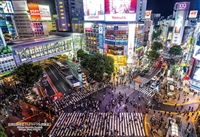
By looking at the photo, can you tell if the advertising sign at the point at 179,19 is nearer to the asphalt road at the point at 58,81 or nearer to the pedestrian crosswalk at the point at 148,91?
the pedestrian crosswalk at the point at 148,91

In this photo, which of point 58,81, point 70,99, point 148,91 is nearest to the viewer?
point 70,99

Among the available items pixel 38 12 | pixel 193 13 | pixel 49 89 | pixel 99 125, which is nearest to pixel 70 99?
pixel 49 89

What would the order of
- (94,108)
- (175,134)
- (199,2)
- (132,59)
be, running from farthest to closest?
1. (199,2)
2. (132,59)
3. (94,108)
4. (175,134)

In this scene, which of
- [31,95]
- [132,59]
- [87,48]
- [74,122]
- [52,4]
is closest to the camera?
[74,122]

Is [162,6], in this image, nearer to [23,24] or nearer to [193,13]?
[193,13]

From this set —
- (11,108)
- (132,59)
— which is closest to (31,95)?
(11,108)

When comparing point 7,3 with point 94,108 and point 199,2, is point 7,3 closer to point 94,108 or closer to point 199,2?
point 94,108

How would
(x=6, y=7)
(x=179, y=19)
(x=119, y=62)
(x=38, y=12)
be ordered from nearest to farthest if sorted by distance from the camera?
(x=6, y=7) < (x=119, y=62) < (x=179, y=19) < (x=38, y=12)
